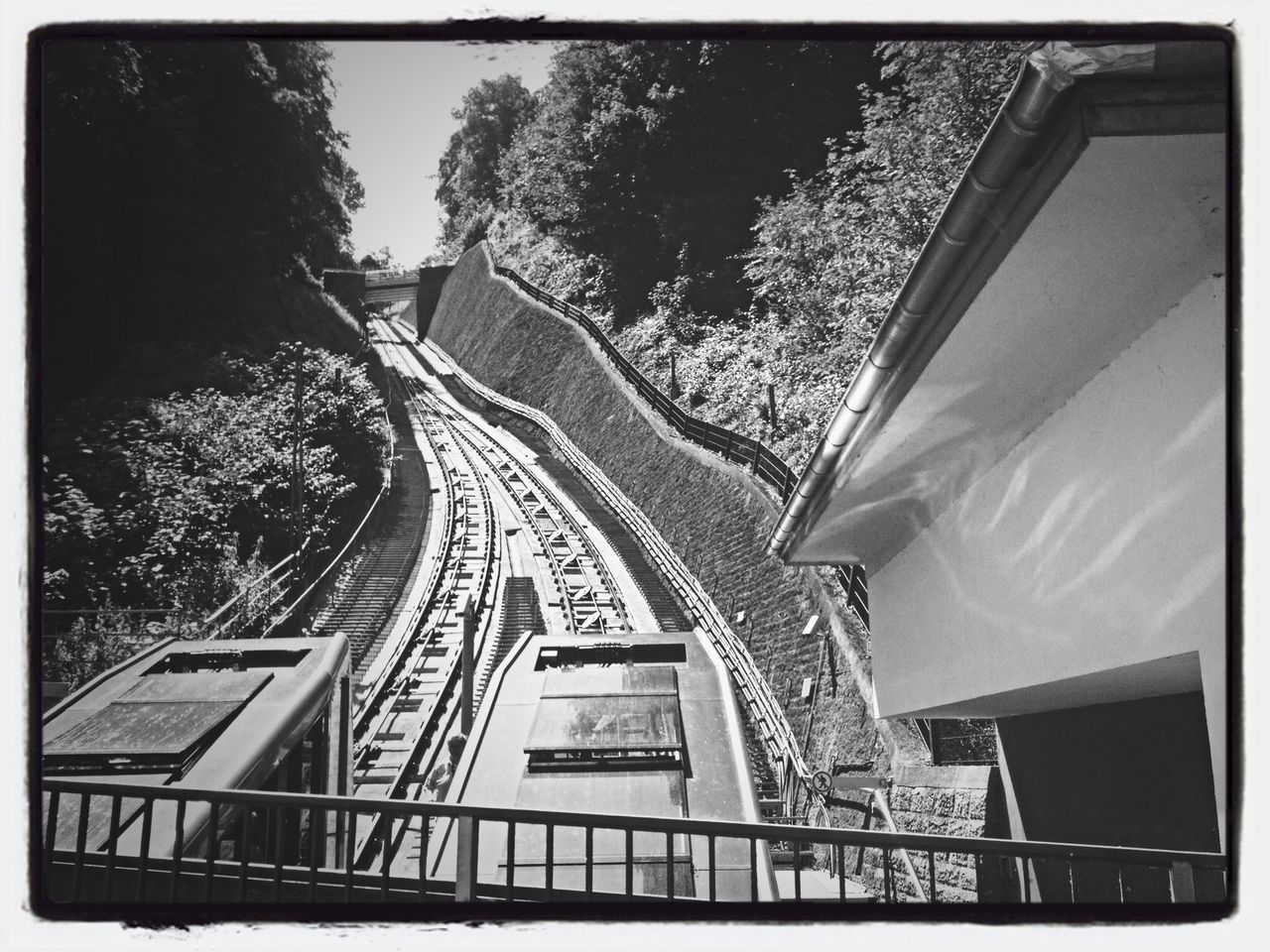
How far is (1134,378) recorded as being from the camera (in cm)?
305

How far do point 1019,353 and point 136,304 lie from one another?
9106 mm

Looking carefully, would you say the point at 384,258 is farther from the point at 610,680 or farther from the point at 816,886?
the point at 816,886

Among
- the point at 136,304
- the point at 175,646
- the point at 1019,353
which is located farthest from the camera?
the point at 136,304

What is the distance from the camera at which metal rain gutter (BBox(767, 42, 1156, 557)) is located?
2057 mm

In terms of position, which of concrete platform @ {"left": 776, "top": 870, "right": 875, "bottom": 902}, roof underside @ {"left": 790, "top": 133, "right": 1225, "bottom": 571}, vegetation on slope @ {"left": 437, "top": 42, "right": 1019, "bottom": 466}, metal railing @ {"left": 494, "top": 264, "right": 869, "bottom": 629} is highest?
vegetation on slope @ {"left": 437, "top": 42, "right": 1019, "bottom": 466}

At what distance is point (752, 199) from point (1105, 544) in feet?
67.2

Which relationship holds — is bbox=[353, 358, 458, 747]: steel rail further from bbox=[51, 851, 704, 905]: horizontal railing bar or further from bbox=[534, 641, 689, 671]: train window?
bbox=[51, 851, 704, 905]: horizontal railing bar

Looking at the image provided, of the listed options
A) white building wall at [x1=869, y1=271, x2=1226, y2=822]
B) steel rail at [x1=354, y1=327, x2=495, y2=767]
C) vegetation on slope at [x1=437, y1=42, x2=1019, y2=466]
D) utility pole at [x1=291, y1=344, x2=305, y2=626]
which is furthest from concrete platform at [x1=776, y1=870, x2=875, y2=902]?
utility pole at [x1=291, y1=344, x2=305, y2=626]

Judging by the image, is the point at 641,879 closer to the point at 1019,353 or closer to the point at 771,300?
the point at 1019,353

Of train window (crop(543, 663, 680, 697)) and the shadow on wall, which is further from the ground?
train window (crop(543, 663, 680, 697))

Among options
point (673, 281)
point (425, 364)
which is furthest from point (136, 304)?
point (425, 364)

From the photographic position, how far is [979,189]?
2404mm

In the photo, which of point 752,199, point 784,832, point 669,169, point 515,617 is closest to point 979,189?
point 784,832

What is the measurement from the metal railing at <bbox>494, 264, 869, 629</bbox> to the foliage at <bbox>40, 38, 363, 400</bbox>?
22.0ft
